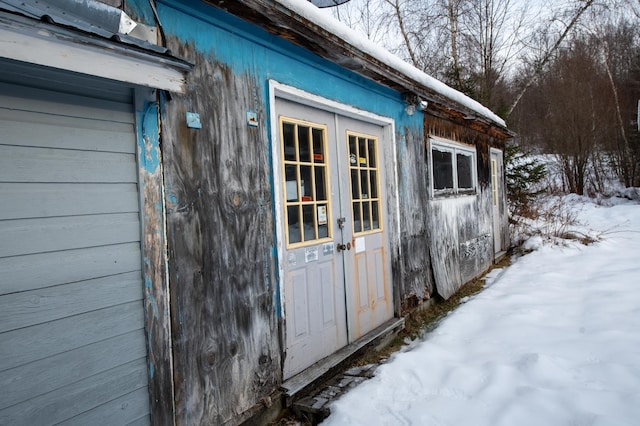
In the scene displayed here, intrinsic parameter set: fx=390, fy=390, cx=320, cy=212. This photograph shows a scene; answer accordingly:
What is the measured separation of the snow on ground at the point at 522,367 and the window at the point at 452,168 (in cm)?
179

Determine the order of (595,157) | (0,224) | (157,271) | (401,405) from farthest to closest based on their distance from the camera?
(595,157) < (401,405) < (157,271) < (0,224)

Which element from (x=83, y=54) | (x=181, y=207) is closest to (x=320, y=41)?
(x=181, y=207)

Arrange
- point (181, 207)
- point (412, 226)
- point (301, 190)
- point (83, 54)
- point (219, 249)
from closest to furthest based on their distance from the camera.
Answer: point (83, 54)
point (181, 207)
point (219, 249)
point (301, 190)
point (412, 226)

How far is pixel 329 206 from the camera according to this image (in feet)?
12.0

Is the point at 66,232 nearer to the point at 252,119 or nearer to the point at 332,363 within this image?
the point at 252,119

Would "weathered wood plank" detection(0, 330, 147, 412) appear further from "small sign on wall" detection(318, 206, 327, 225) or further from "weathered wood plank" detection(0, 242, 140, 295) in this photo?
"small sign on wall" detection(318, 206, 327, 225)

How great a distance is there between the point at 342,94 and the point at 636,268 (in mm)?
5594

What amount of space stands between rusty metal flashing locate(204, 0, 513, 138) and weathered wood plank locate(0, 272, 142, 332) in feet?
5.76

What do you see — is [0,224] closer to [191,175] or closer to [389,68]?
[191,175]

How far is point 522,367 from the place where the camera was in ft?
10.3

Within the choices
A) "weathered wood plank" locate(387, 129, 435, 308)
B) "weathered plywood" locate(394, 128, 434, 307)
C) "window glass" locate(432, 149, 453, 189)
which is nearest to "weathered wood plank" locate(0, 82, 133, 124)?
"weathered wood plank" locate(387, 129, 435, 308)

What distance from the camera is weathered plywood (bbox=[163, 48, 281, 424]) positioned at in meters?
2.26

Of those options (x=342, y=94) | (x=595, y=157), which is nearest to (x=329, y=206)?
(x=342, y=94)

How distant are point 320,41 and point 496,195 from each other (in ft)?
23.5
